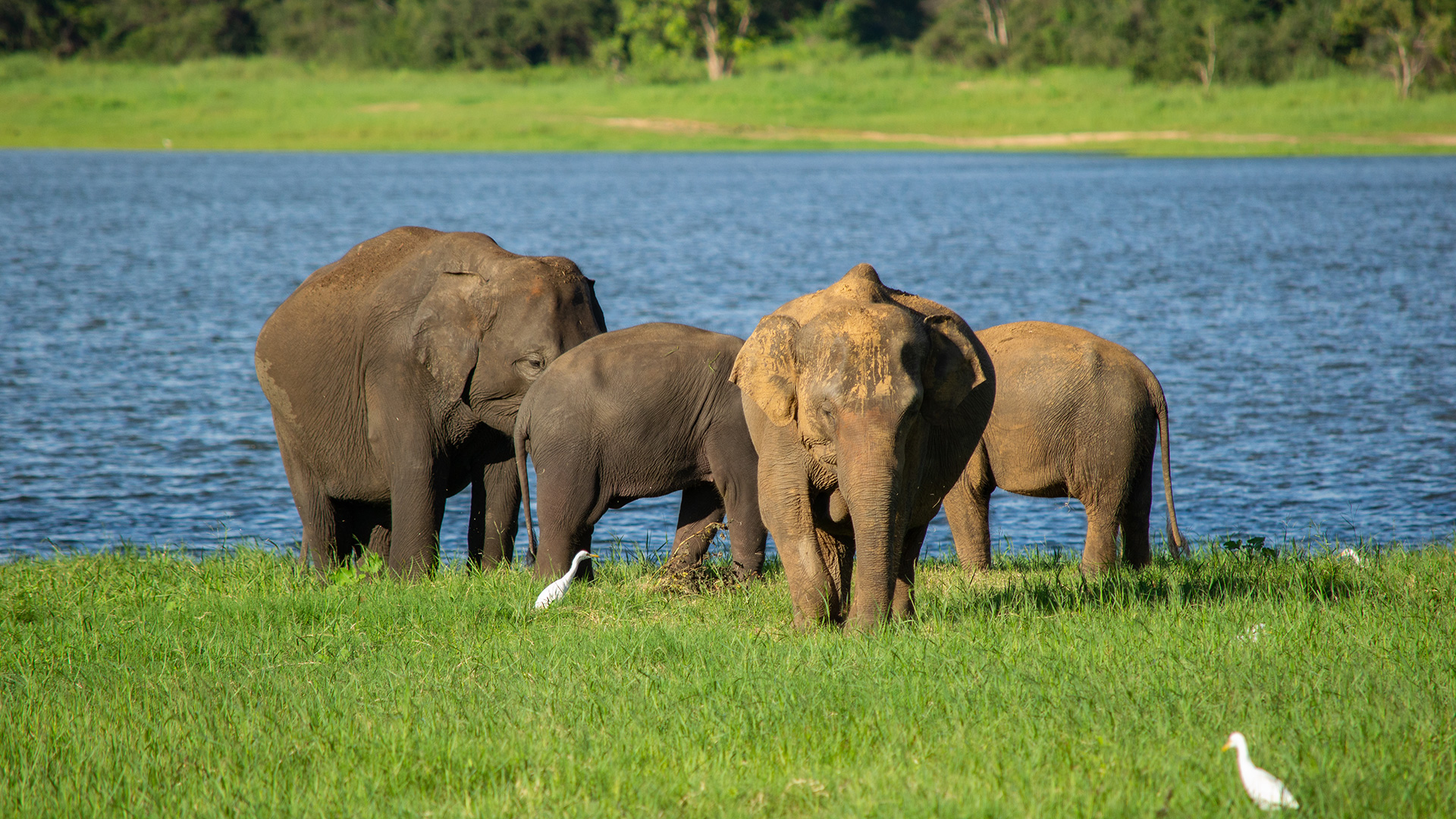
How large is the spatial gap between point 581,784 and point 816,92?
185ft

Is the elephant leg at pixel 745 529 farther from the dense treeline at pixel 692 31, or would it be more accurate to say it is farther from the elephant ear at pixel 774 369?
the dense treeline at pixel 692 31

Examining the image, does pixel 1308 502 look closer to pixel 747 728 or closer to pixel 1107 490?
pixel 1107 490

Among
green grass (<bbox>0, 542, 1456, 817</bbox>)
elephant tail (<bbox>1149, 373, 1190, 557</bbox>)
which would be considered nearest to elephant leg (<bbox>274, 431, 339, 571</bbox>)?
green grass (<bbox>0, 542, 1456, 817</bbox>)

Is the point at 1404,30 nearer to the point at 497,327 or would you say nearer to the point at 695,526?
the point at 695,526

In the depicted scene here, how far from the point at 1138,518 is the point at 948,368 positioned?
2.37 m

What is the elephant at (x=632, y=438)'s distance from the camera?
22.5ft

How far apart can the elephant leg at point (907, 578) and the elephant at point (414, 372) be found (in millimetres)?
2193

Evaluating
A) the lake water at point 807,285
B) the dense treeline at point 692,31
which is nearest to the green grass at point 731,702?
the lake water at point 807,285

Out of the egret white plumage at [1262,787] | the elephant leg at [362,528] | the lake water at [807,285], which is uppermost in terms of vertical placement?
the egret white plumage at [1262,787]

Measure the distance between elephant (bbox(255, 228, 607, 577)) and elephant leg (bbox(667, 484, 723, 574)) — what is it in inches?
39.1

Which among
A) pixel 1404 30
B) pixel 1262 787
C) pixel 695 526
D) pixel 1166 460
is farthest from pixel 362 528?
pixel 1404 30

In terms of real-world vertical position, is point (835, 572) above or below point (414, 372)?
below

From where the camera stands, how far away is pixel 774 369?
5434mm

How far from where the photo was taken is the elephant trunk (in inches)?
202
